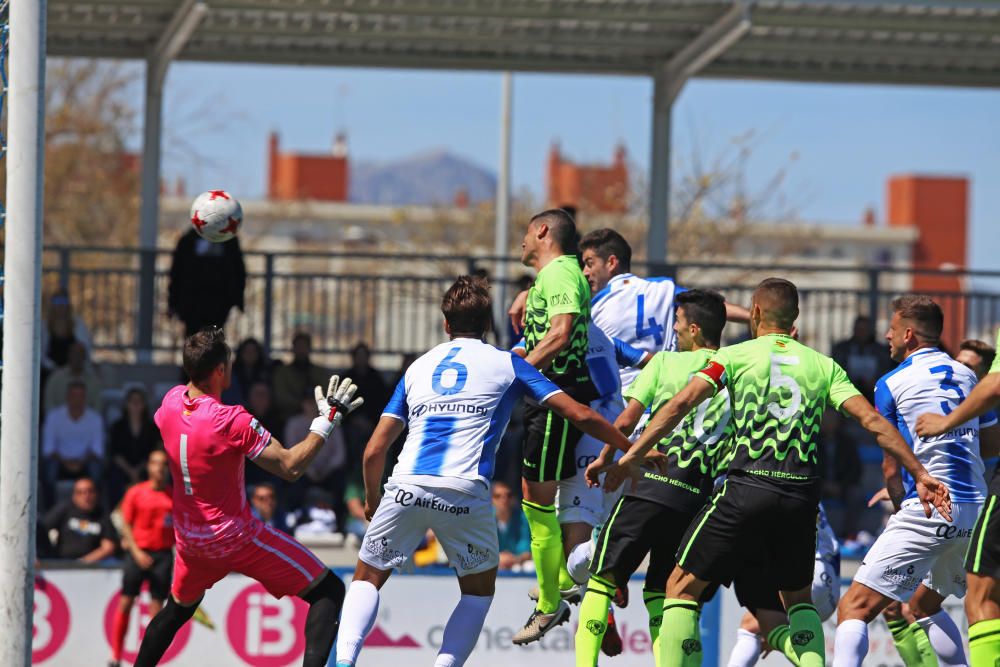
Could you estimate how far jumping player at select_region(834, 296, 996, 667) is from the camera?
330 inches

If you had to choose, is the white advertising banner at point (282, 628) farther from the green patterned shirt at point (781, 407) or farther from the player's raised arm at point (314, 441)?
the green patterned shirt at point (781, 407)

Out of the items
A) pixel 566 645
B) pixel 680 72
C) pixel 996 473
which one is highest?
pixel 680 72

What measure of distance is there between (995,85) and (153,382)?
34.2ft

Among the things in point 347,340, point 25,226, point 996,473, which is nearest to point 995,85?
point 347,340

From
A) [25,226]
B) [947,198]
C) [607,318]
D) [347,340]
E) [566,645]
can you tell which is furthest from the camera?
[947,198]

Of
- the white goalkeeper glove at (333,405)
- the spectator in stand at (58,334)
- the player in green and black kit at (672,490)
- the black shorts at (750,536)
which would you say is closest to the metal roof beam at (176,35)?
the spectator in stand at (58,334)

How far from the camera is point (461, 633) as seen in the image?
796cm

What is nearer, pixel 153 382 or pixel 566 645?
pixel 566 645

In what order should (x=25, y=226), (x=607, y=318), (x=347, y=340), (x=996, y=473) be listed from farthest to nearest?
1. (x=347, y=340)
2. (x=607, y=318)
3. (x=25, y=226)
4. (x=996, y=473)

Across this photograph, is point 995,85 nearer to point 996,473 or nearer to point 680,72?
point 680,72

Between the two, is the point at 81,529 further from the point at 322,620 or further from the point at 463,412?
the point at 463,412

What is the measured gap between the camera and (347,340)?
19.0 meters

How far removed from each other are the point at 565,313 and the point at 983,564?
257cm

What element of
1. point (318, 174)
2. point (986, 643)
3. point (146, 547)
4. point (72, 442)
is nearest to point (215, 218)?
point (146, 547)
